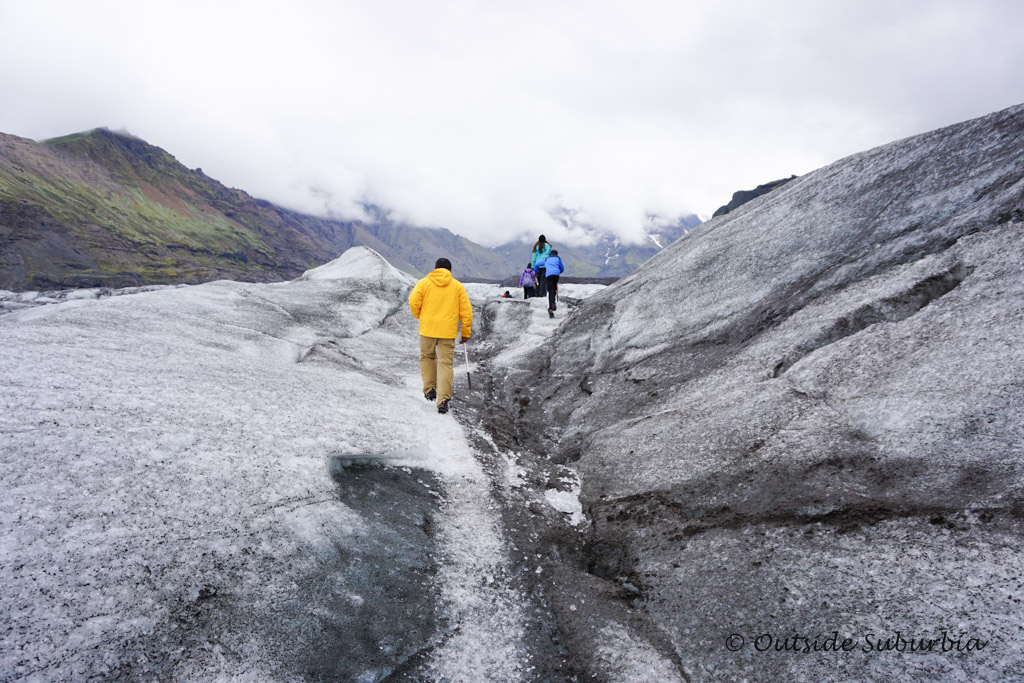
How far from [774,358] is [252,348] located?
1605cm

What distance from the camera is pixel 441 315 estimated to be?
13578mm

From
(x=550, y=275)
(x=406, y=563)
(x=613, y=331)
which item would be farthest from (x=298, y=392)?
(x=550, y=275)

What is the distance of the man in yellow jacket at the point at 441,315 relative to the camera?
13594 millimetres

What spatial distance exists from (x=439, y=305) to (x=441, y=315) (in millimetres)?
304

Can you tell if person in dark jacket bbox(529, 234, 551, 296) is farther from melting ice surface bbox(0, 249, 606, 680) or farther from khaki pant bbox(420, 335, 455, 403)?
melting ice surface bbox(0, 249, 606, 680)

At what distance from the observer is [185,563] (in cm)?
578

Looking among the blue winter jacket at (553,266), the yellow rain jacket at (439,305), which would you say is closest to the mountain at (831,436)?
A: the yellow rain jacket at (439,305)

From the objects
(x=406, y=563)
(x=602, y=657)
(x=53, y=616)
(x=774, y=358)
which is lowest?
(x=602, y=657)

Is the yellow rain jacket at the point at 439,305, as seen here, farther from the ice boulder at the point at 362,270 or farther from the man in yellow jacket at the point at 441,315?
the ice boulder at the point at 362,270

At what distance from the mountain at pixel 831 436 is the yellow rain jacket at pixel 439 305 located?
10.5 feet

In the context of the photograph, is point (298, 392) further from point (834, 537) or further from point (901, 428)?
point (901, 428)

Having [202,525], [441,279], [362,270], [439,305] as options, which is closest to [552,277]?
[441,279]

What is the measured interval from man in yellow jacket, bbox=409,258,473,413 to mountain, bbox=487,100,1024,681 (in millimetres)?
2068

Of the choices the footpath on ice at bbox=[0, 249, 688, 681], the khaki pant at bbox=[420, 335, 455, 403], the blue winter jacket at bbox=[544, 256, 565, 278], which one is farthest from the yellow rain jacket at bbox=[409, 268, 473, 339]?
the blue winter jacket at bbox=[544, 256, 565, 278]
